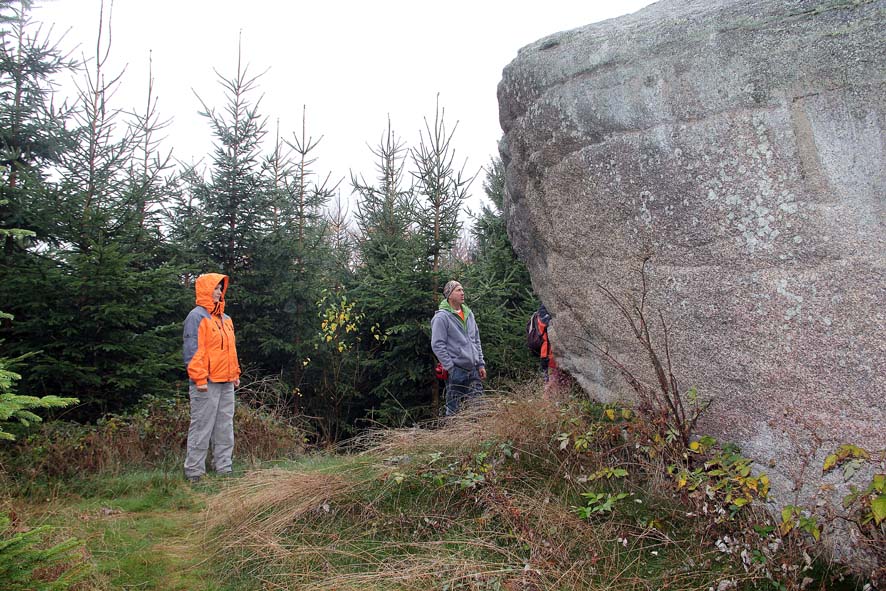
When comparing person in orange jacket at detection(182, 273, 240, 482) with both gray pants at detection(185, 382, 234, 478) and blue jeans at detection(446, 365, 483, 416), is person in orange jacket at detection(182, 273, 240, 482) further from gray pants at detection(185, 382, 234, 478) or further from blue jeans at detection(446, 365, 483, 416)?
blue jeans at detection(446, 365, 483, 416)

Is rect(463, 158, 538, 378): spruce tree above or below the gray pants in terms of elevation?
above

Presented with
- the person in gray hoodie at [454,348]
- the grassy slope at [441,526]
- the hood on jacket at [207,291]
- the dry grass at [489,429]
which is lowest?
the grassy slope at [441,526]

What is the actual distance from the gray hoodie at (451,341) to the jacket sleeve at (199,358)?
89.7 inches

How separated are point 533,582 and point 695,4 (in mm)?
3603

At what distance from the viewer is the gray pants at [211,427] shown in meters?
6.18

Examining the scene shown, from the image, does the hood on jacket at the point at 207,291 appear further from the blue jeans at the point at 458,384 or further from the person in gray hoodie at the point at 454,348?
the blue jeans at the point at 458,384

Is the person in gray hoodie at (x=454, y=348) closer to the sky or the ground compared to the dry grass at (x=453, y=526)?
closer to the sky

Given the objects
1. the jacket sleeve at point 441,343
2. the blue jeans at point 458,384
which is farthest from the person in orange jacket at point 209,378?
the blue jeans at point 458,384

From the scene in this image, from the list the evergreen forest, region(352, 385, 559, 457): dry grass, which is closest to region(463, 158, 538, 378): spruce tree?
the evergreen forest

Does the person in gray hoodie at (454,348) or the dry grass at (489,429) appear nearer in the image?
the dry grass at (489,429)

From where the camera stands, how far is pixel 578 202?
437 centimetres

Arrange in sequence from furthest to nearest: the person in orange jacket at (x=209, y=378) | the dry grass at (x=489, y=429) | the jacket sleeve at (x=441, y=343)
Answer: the jacket sleeve at (x=441, y=343)
the person in orange jacket at (x=209, y=378)
the dry grass at (x=489, y=429)

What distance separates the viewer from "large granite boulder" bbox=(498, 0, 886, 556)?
3.30m

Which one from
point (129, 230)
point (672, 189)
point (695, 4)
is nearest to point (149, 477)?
point (129, 230)
